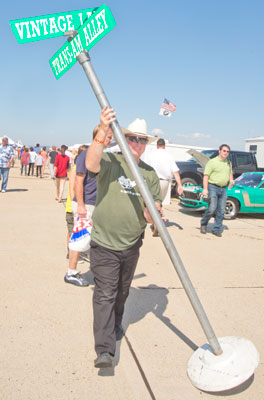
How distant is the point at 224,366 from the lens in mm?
2703

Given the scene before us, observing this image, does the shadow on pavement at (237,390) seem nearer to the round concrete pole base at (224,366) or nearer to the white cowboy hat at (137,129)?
the round concrete pole base at (224,366)

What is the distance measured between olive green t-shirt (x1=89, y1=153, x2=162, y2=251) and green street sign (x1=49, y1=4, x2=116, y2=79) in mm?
718

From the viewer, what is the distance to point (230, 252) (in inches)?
259

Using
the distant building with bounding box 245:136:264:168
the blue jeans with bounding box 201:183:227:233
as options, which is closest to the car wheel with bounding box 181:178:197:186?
the blue jeans with bounding box 201:183:227:233

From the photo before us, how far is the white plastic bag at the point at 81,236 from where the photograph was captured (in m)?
4.30

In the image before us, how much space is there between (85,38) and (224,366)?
2503mm

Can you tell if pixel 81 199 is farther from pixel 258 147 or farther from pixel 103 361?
pixel 258 147

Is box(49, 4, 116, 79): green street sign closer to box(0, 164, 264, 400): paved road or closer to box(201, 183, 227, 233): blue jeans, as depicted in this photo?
box(0, 164, 264, 400): paved road

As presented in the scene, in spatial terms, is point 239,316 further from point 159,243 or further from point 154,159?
point 154,159

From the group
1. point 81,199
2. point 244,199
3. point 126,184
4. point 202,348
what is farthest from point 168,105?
point 202,348

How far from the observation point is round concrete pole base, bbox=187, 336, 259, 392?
262 centimetres

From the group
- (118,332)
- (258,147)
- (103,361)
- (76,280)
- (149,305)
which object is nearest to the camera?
(103,361)

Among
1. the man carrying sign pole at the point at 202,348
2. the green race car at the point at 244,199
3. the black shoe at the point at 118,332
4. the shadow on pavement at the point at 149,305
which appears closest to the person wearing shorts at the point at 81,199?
the shadow on pavement at the point at 149,305

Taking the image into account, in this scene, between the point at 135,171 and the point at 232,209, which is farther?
the point at 232,209
